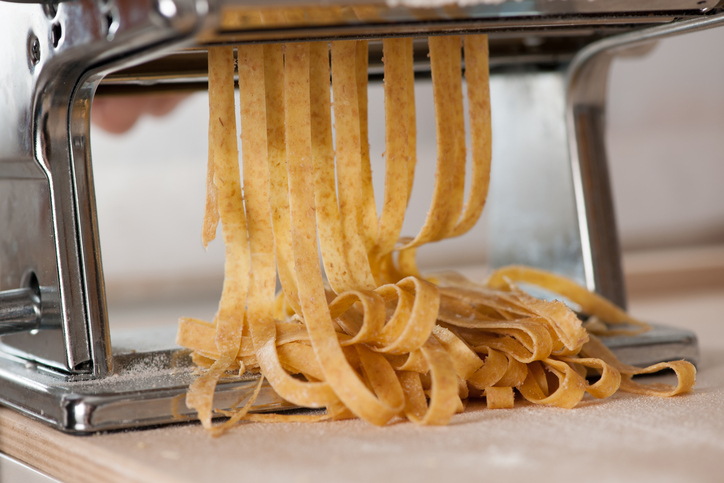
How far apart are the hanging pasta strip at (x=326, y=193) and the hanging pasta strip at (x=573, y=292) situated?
0.63 feet

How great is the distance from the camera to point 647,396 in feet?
1.85

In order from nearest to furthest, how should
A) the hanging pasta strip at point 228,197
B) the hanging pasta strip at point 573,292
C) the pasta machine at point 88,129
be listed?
the pasta machine at point 88,129 → the hanging pasta strip at point 228,197 → the hanging pasta strip at point 573,292

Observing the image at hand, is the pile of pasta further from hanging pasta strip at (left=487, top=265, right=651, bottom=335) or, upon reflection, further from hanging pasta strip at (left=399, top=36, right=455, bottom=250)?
hanging pasta strip at (left=487, top=265, right=651, bottom=335)

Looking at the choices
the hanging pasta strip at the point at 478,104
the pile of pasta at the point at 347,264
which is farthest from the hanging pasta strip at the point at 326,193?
the hanging pasta strip at the point at 478,104

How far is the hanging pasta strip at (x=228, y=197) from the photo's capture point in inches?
22.0

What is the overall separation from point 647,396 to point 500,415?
0.12m

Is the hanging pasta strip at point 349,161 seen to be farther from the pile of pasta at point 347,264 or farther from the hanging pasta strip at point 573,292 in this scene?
the hanging pasta strip at point 573,292

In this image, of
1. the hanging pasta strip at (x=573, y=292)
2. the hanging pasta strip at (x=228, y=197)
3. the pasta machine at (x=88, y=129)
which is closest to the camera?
the pasta machine at (x=88, y=129)

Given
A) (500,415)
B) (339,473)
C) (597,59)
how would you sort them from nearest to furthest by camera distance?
(339,473) < (500,415) < (597,59)

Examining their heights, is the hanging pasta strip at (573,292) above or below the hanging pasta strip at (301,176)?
below

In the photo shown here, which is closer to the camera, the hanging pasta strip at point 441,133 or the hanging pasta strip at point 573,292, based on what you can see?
the hanging pasta strip at point 441,133

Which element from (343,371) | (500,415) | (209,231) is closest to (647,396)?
(500,415)

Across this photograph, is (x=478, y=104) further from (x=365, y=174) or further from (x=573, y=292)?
(x=573, y=292)

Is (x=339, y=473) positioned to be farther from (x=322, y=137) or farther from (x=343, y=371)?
(x=322, y=137)
